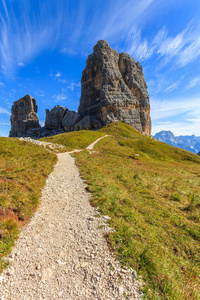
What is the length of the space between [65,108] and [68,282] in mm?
148732

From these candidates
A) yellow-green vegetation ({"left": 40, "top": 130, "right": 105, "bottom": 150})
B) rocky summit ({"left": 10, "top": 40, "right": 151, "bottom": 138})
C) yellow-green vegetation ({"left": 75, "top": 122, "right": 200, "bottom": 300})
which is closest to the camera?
yellow-green vegetation ({"left": 75, "top": 122, "right": 200, "bottom": 300})

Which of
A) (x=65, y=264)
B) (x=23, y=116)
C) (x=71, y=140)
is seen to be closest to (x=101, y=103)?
(x=71, y=140)

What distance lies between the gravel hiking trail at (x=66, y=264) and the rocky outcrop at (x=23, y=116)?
6504 inches

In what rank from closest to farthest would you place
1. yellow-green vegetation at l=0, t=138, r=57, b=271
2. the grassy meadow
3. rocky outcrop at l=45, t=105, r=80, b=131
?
the grassy meadow → yellow-green vegetation at l=0, t=138, r=57, b=271 → rocky outcrop at l=45, t=105, r=80, b=131

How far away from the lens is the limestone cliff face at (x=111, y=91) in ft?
373

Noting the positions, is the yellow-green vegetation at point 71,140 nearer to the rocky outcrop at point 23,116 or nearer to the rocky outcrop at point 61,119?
the rocky outcrop at point 61,119

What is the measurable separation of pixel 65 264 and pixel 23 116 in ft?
586

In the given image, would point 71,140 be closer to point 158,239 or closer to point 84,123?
point 158,239

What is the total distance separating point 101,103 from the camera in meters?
114

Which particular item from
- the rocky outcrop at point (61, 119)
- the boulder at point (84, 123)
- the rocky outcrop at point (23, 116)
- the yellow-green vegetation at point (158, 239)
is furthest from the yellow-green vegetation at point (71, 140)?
the rocky outcrop at point (23, 116)

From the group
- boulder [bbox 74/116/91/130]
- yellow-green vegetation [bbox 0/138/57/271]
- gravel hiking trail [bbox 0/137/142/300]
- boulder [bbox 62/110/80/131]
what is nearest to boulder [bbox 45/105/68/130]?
boulder [bbox 62/110/80/131]

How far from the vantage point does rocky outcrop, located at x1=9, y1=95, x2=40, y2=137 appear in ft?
488

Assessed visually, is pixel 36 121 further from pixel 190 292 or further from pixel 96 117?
pixel 190 292

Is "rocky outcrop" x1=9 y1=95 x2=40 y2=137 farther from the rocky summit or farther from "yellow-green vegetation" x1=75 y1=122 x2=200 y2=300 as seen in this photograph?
"yellow-green vegetation" x1=75 y1=122 x2=200 y2=300
